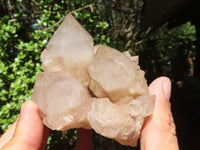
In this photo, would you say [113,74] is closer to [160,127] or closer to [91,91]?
[91,91]

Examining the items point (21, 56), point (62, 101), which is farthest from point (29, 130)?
point (21, 56)

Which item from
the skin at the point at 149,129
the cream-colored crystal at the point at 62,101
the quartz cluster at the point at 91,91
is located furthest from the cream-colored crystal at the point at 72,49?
the skin at the point at 149,129

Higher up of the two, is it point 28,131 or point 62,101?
point 62,101

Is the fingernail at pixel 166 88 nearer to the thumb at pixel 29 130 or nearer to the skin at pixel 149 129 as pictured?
the skin at pixel 149 129

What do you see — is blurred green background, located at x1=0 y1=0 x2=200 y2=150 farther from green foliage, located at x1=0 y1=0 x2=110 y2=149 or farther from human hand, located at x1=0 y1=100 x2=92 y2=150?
human hand, located at x1=0 y1=100 x2=92 y2=150

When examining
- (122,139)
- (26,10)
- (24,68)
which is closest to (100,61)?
(122,139)

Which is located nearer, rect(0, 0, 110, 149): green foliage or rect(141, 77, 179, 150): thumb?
rect(141, 77, 179, 150): thumb

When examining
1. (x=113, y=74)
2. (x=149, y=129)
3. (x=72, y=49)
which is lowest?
(x=149, y=129)

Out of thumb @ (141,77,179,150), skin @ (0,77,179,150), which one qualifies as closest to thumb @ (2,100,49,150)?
skin @ (0,77,179,150)
